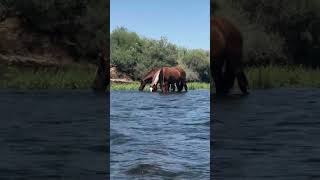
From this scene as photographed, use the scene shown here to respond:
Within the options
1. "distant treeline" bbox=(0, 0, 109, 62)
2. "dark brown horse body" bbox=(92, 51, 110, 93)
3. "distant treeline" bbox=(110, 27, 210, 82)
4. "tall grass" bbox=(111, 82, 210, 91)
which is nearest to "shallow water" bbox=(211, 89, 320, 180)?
"dark brown horse body" bbox=(92, 51, 110, 93)

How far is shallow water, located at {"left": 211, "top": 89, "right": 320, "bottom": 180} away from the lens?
1179 centimetres

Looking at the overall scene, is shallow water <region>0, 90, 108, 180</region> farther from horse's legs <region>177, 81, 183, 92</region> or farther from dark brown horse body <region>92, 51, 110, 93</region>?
horse's legs <region>177, 81, 183, 92</region>

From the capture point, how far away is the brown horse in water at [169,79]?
3231cm

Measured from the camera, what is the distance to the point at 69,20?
30.7m

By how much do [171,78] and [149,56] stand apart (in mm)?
6605

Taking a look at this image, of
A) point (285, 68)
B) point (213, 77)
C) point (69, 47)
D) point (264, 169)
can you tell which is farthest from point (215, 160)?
point (69, 47)

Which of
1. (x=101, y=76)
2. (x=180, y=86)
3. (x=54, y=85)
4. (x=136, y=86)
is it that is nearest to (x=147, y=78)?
(x=136, y=86)

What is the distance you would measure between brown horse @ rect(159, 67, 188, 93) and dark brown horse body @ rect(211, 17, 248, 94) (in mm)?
6118

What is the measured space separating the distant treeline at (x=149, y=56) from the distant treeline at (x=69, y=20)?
4.95 metres

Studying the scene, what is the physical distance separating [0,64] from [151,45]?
36.7 feet

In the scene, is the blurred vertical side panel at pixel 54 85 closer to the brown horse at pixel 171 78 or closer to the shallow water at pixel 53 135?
the shallow water at pixel 53 135

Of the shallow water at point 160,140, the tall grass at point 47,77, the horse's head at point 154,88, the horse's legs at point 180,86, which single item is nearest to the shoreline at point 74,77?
the tall grass at point 47,77

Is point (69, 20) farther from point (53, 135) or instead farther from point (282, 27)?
point (53, 135)

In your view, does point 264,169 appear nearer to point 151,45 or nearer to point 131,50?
point 131,50
